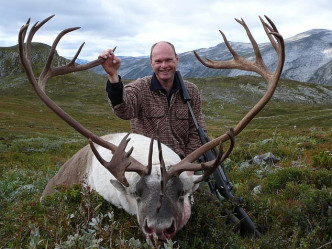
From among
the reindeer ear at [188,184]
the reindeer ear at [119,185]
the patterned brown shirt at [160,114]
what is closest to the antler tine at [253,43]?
the patterned brown shirt at [160,114]

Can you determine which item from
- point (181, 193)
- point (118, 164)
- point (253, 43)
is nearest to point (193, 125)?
point (253, 43)

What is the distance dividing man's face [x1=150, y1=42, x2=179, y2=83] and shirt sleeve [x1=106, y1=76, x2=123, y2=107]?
1.13 m

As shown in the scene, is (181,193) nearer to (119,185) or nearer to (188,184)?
(188,184)

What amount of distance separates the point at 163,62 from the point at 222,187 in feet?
8.49

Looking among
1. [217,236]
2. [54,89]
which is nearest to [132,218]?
[217,236]

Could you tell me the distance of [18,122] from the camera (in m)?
35.8

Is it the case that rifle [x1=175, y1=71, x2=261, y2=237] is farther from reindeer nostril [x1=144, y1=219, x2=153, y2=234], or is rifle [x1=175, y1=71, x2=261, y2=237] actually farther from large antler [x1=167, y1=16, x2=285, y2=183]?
reindeer nostril [x1=144, y1=219, x2=153, y2=234]

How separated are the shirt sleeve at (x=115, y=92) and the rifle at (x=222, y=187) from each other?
4.62 ft

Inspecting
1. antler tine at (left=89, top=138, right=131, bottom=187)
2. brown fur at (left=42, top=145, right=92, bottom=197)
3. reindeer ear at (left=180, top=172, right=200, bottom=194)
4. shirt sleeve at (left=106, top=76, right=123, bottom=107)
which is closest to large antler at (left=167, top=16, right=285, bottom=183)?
reindeer ear at (left=180, top=172, right=200, bottom=194)

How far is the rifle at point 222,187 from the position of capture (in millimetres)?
4855

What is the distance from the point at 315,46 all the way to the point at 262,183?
207774 millimetres

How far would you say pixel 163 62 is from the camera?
6.52m

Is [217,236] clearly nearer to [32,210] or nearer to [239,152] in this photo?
[32,210]

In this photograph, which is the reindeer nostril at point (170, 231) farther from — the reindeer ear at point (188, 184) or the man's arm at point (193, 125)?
the man's arm at point (193, 125)
